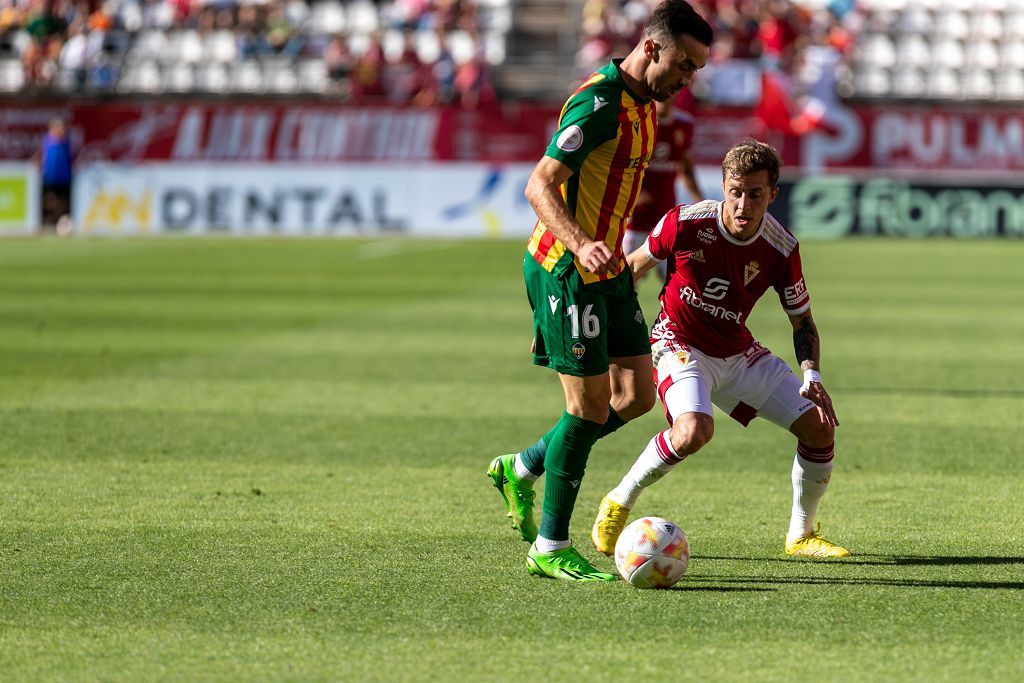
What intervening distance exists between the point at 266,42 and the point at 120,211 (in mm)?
5805

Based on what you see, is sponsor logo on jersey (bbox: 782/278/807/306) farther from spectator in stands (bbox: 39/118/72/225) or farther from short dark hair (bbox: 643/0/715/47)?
spectator in stands (bbox: 39/118/72/225)

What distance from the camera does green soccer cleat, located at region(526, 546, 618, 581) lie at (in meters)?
5.68

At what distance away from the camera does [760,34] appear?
3166 cm

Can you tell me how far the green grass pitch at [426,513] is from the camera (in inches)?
186

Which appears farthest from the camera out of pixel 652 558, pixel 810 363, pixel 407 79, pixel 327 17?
pixel 327 17

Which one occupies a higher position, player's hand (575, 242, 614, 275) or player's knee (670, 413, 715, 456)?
player's hand (575, 242, 614, 275)

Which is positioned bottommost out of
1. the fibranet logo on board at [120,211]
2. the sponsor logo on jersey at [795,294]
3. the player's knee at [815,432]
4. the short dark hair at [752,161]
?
the fibranet logo on board at [120,211]

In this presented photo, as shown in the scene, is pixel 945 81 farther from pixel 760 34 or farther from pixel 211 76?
pixel 211 76

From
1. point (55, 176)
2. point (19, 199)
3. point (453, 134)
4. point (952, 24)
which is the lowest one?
point (19, 199)

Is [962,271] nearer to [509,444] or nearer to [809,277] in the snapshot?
[809,277]

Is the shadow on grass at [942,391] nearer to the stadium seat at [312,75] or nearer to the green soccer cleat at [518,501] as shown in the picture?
the green soccer cleat at [518,501]

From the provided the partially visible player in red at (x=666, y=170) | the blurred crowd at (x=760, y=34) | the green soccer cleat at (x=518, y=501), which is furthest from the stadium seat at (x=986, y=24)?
the green soccer cleat at (x=518, y=501)

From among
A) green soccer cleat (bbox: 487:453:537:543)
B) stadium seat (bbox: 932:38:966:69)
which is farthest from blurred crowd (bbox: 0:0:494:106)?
green soccer cleat (bbox: 487:453:537:543)

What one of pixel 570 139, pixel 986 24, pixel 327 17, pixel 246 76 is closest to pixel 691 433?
pixel 570 139
